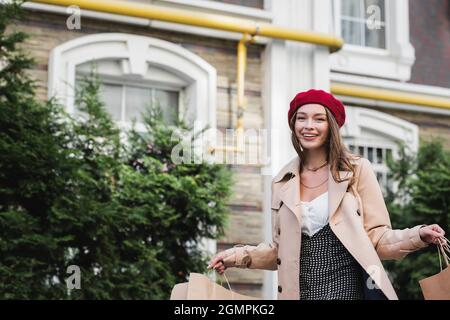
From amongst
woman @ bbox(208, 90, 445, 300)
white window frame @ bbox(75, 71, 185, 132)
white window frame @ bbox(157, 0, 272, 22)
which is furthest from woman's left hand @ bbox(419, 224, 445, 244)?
white window frame @ bbox(157, 0, 272, 22)

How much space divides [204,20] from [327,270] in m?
5.48

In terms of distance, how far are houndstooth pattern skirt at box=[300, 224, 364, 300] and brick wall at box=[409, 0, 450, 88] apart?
769 centimetres

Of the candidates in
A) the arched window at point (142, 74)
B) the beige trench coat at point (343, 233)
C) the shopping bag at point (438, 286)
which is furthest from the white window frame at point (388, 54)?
the shopping bag at point (438, 286)

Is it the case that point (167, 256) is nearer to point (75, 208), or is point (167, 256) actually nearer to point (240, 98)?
point (75, 208)

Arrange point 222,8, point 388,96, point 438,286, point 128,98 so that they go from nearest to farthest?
point 438,286
point 128,98
point 222,8
point 388,96

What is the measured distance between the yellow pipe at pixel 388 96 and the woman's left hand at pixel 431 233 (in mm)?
6737

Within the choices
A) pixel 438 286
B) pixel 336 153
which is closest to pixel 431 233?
pixel 438 286

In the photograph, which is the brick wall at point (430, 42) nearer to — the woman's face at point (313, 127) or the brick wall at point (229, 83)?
the brick wall at point (229, 83)

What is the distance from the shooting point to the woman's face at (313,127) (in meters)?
3.60

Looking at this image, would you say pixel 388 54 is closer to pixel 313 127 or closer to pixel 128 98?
pixel 128 98

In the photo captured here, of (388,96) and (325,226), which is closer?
(325,226)

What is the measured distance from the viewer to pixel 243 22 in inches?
344

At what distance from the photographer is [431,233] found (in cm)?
319
